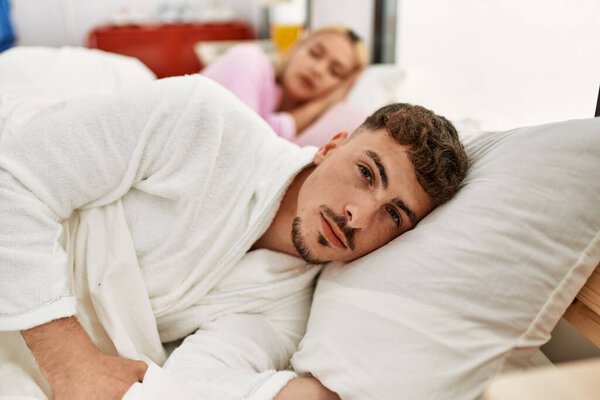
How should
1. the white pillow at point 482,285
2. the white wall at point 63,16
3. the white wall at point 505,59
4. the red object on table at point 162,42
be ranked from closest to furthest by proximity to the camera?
the white pillow at point 482,285, the white wall at point 505,59, the red object on table at point 162,42, the white wall at point 63,16

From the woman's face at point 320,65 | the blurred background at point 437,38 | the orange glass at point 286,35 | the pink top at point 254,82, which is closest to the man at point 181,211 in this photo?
the blurred background at point 437,38

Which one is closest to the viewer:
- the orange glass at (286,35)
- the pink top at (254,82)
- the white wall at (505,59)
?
the white wall at (505,59)

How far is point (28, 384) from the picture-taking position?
0.79m

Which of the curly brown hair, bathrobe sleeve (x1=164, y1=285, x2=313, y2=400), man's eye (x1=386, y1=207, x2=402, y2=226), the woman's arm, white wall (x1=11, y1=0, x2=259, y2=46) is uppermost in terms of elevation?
white wall (x1=11, y1=0, x2=259, y2=46)

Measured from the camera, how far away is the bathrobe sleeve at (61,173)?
783mm

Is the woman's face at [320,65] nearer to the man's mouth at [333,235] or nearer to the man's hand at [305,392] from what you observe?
the man's mouth at [333,235]

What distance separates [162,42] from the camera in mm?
3795

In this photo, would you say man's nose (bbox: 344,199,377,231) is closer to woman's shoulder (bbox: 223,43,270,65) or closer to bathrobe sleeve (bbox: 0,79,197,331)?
bathrobe sleeve (bbox: 0,79,197,331)

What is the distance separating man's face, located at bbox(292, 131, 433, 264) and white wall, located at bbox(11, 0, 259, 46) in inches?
152

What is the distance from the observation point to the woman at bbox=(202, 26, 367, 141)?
7.39 ft

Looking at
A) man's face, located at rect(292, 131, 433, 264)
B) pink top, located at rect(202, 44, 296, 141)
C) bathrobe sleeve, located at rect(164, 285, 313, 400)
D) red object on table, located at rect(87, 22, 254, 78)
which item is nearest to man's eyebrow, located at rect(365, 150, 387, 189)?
man's face, located at rect(292, 131, 433, 264)

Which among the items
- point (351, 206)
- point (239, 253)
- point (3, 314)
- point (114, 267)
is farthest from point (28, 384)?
point (351, 206)

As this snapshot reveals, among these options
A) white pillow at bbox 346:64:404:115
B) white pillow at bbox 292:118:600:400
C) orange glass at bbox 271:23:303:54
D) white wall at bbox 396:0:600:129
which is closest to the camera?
white pillow at bbox 292:118:600:400

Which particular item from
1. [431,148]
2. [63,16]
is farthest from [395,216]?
[63,16]
